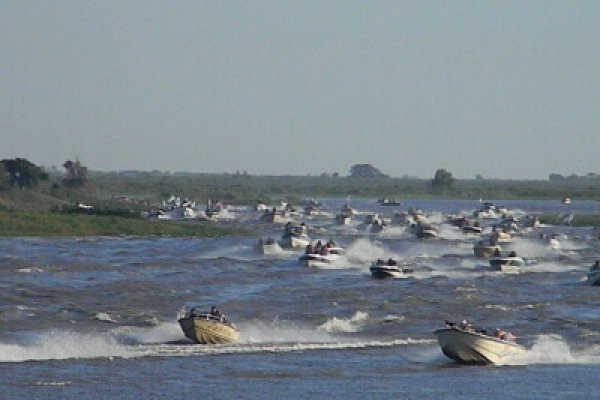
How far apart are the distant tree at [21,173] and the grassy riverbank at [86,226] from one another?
3270cm

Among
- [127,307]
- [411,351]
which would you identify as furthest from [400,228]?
[411,351]

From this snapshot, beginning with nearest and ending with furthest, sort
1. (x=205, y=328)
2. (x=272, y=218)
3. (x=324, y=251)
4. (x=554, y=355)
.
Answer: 1. (x=554, y=355)
2. (x=205, y=328)
3. (x=324, y=251)
4. (x=272, y=218)

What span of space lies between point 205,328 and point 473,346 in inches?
353

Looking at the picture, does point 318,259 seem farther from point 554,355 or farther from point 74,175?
point 74,175

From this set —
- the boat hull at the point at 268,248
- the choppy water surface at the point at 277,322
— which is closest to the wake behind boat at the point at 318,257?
the choppy water surface at the point at 277,322

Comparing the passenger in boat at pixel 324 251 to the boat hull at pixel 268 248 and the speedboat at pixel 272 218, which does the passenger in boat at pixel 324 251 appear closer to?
the boat hull at pixel 268 248

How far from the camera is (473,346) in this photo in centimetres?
4597

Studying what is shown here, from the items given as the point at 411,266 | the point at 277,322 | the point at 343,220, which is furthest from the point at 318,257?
the point at 343,220

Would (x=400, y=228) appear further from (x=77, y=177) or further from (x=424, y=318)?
(x=424, y=318)

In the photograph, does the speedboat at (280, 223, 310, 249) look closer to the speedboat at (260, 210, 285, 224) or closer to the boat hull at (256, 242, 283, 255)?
the boat hull at (256, 242, 283, 255)

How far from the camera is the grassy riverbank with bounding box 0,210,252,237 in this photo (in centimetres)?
10775

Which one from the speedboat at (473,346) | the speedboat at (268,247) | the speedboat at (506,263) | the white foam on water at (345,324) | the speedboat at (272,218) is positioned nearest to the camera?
the speedboat at (473,346)

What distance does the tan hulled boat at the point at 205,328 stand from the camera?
5009cm

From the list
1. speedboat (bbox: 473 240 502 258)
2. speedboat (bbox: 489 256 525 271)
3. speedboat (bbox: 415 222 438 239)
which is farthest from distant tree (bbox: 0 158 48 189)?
speedboat (bbox: 489 256 525 271)
